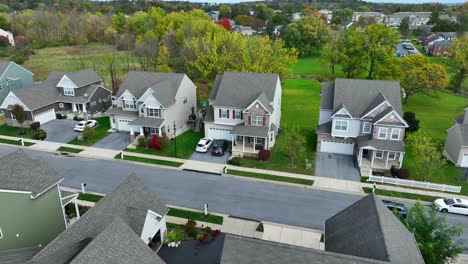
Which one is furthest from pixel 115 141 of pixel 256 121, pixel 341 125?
pixel 341 125

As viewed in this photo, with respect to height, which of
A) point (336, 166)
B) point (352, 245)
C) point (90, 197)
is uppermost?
point (352, 245)

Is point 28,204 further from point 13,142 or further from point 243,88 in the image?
point 243,88

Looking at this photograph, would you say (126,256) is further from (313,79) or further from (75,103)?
(313,79)

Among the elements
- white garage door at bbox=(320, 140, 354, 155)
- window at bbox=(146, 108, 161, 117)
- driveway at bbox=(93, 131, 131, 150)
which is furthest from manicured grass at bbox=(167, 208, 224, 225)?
white garage door at bbox=(320, 140, 354, 155)

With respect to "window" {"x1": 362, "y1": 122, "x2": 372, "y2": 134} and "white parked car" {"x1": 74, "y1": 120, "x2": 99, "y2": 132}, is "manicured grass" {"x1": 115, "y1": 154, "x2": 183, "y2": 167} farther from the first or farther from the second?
"window" {"x1": 362, "y1": 122, "x2": 372, "y2": 134}

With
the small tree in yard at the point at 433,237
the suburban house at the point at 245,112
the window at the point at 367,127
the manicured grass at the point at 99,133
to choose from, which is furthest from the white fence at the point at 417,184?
the manicured grass at the point at 99,133

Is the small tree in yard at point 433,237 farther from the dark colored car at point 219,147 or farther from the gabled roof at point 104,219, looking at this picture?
the dark colored car at point 219,147
